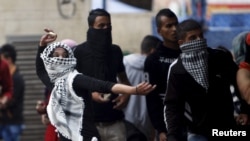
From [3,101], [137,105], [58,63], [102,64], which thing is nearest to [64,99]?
[58,63]

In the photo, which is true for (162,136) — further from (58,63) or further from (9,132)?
(9,132)

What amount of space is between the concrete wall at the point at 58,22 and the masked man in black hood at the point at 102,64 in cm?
740

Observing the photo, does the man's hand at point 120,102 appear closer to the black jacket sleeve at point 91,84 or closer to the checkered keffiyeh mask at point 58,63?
the checkered keffiyeh mask at point 58,63

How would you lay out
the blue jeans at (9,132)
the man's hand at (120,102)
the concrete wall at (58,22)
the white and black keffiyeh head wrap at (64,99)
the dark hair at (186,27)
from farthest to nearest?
the concrete wall at (58,22) → the blue jeans at (9,132) → the man's hand at (120,102) → the white and black keffiyeh head wrap at (64,99) → the dark hair at (186,27)

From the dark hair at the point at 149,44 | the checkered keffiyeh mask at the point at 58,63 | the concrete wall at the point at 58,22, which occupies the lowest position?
the concrete wall at the point at 58,22

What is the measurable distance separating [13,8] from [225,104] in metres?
9.70

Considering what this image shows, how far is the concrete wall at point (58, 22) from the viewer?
17125 millimetres

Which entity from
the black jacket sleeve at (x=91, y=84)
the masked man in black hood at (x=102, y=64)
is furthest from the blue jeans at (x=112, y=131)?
the black jacket sleeve at (x=91, y=84)

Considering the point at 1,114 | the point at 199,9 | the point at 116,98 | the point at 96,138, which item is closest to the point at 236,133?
the point at 96,138

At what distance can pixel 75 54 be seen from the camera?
9.52m

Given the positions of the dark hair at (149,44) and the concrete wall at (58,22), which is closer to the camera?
the dark hair at (149,44)

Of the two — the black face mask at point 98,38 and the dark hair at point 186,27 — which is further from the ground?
the dark hair at point 186,27

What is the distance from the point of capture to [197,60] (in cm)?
824

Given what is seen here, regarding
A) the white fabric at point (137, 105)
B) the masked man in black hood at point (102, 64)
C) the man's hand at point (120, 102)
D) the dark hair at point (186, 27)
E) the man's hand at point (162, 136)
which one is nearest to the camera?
the dark hair at point (186, 27)
